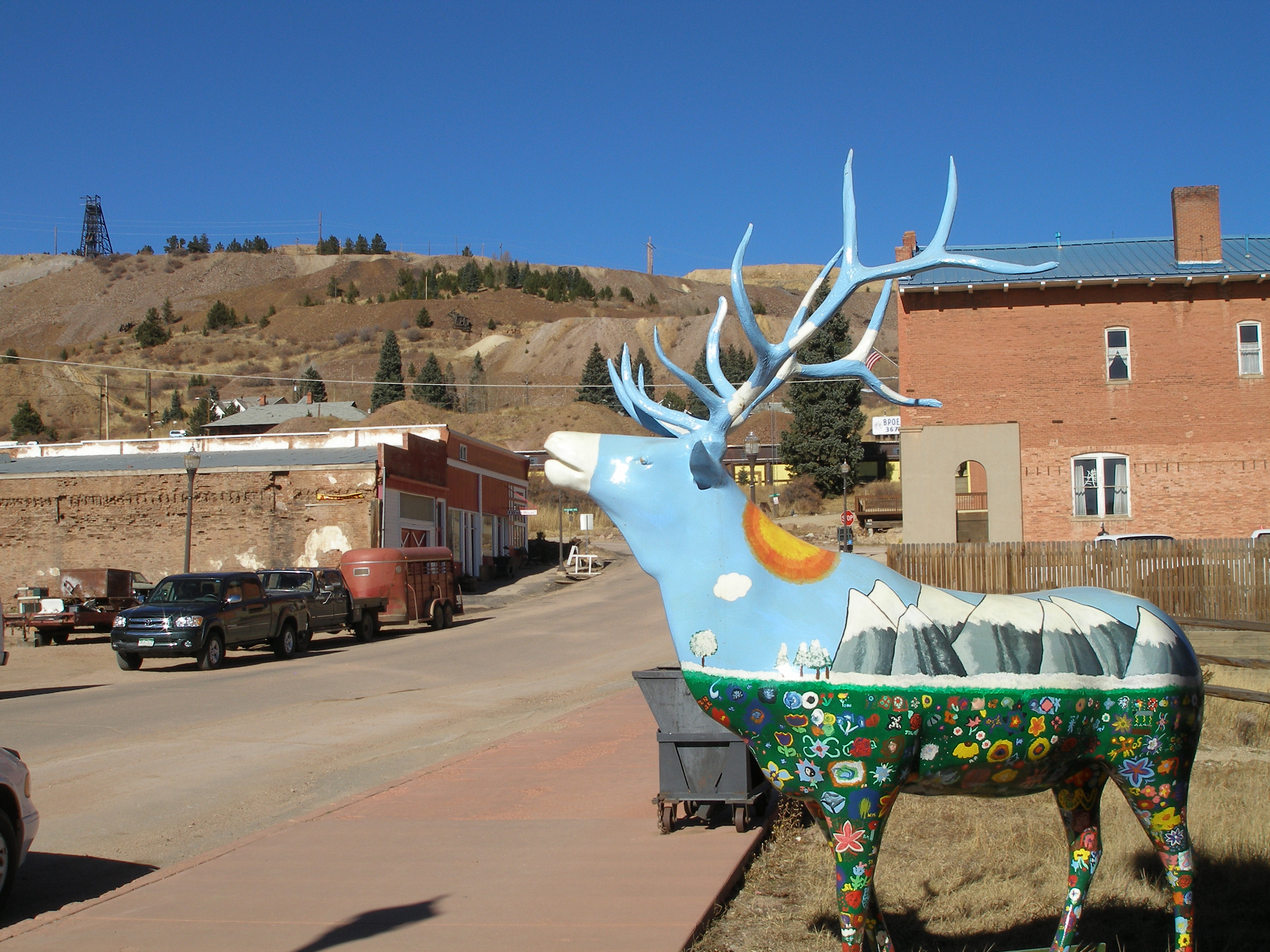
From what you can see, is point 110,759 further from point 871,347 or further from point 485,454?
point 485,454

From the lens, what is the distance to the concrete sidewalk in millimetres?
5453

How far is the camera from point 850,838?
3.84 metres

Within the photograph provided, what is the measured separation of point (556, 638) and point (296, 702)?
922 cm

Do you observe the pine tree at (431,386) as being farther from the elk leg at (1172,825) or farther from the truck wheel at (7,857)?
the elk leg at (1172,825)

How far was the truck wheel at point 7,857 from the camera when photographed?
21.0 feet

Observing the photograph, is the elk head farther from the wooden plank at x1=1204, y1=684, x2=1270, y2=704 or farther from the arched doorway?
the arched doorway

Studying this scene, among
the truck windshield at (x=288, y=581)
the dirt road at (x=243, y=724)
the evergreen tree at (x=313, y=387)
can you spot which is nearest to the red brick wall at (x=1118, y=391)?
the dirt road at (x=243, y=724)

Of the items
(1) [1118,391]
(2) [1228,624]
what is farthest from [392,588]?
(1) [1118,391]

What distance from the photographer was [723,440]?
4211 mm

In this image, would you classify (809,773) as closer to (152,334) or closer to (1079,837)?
(1079,837)

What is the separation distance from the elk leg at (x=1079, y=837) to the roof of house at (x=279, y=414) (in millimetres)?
80565

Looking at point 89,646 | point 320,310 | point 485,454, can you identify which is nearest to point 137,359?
point 320,310

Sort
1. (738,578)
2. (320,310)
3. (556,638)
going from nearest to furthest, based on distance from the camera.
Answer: (738,578) < (556,638) < (320,310)

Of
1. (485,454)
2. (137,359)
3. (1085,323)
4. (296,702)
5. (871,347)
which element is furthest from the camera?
(137,359)
